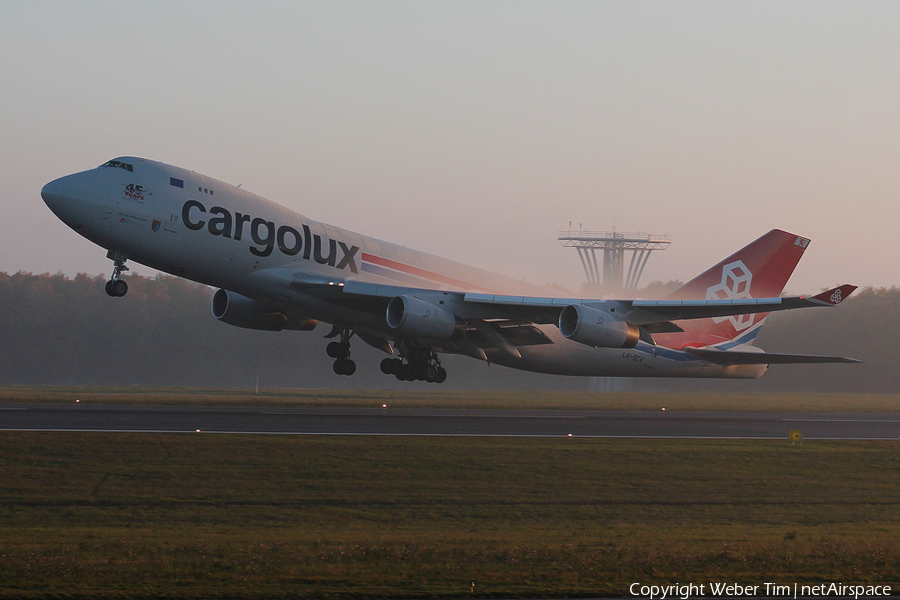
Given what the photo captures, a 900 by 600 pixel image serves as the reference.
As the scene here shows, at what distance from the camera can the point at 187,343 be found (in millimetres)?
78375

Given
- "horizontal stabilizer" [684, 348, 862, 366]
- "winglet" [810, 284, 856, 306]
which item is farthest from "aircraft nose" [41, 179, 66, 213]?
"horizontal stabilizer" [684, 348, 862, 366]

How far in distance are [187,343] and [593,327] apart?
2113 inches

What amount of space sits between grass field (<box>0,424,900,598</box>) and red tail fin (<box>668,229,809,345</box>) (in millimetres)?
11435

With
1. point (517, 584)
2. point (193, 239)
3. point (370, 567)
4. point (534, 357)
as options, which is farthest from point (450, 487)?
point (534, 357)

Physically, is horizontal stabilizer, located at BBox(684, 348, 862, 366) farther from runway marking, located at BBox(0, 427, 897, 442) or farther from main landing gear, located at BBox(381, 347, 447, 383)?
main landing gear, located at BBox(381, 347, 447, 383)

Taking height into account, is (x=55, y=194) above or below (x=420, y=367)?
above

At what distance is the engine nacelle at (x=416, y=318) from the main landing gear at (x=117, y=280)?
8.84m

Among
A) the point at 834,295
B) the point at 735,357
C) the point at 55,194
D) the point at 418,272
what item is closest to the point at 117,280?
the point at 55,194

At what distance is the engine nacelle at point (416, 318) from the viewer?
32219 mm

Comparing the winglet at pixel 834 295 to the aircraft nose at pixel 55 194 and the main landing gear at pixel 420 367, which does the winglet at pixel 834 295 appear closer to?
the main landing gear at pixel 420 367

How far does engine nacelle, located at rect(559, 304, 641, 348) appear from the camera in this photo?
105 ft

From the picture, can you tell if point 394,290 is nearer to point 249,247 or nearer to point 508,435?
point 249,247

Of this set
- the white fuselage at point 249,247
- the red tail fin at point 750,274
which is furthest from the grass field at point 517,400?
the white fuselage at point 249,247

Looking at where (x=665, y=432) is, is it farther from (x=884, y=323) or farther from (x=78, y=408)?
(x=884, y=323)
